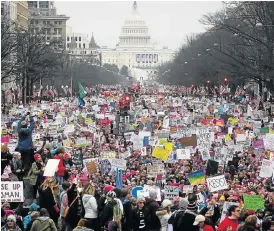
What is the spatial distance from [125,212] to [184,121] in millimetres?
26515

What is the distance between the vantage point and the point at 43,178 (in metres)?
20.1

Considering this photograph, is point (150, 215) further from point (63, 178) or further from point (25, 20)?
point (25, 20)

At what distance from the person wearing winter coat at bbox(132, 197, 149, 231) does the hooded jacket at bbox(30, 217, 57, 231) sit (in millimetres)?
1488

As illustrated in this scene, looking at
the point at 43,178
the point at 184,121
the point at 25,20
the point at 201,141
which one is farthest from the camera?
the point at 25,20

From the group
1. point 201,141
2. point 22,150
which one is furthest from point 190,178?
point 201,141

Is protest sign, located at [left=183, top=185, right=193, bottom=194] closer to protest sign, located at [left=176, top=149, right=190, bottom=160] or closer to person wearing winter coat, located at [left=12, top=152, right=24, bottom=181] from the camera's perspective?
person wearing winter coat, located at [left=12, top=152, right=24, bottom=181]

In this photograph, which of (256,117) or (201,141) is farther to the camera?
(256,117)

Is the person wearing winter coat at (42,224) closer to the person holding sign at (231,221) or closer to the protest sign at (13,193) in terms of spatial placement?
the protest sign at (13,193)

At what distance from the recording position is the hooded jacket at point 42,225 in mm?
15602

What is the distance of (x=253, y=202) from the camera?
17.2 m

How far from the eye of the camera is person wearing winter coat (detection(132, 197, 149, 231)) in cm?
1675

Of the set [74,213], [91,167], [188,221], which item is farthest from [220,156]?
[188,221]

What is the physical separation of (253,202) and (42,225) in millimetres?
3075

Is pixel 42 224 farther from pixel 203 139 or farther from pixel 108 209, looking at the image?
pixel 203 139
